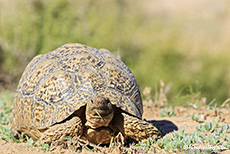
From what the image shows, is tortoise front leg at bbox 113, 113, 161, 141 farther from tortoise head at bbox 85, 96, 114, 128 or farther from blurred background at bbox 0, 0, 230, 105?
blurred background at bbox 0, 0, 230, 105

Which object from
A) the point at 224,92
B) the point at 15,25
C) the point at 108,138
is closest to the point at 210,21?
the point at 224,92

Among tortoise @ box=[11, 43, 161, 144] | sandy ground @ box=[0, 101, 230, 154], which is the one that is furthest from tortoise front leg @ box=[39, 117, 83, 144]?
sandy ground @ box=[0, 101, 230, 154]

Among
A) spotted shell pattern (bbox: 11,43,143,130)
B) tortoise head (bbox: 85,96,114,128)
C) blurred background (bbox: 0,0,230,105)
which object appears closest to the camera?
tortoise head (bbox: 85,96,114,128)

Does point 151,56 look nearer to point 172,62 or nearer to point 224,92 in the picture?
point 172,62

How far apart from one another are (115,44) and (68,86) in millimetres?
7170

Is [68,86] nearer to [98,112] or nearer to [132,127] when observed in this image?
[98,112]

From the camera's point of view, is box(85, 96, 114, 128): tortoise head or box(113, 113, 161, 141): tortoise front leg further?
box(113, 113, 161, 141): tortoise front leg

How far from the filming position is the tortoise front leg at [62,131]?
3316 millimetres

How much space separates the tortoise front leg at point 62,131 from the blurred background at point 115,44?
2557 mm

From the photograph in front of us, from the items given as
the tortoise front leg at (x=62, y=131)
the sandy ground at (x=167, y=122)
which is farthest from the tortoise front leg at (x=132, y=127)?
the tortoise front leg at (x=62, y=131)

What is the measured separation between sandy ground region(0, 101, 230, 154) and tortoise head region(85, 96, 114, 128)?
11.8 inches

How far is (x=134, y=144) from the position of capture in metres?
3.67

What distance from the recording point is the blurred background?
872cm

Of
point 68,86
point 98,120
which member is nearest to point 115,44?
point 68,86
